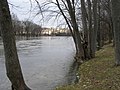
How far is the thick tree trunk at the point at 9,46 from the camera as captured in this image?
7934mm

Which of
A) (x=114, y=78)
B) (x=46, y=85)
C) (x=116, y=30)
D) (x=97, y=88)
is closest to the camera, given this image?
(x=97, y=88)

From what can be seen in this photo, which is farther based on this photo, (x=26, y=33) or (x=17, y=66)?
(x=26, y=33)

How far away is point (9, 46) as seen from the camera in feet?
26.7

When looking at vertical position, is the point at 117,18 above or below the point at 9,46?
above

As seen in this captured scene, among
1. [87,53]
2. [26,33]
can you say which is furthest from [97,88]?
[26,33]

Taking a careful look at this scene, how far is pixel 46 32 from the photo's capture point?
6545 inches

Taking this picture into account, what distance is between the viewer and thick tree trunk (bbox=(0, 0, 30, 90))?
793cm

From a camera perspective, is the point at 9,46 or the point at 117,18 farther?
the point at 117,18

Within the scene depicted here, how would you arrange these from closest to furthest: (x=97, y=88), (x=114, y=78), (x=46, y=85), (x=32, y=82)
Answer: (x=97, y=88), (x=114, y=78), (x=46, y=85), (x=32, y=82)

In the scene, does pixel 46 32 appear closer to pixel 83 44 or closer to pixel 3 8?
pixel 83 44

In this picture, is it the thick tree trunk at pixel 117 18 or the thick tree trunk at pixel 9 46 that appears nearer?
the thick tree trunk at pixel 9 46

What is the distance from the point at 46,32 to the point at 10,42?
158 m

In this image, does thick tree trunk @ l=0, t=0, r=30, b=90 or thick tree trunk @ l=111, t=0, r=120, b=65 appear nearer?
thick tree trunk @ l=0, t=0, r=30, b=90

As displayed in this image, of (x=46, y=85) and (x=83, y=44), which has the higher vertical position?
(x=83, y=44)
